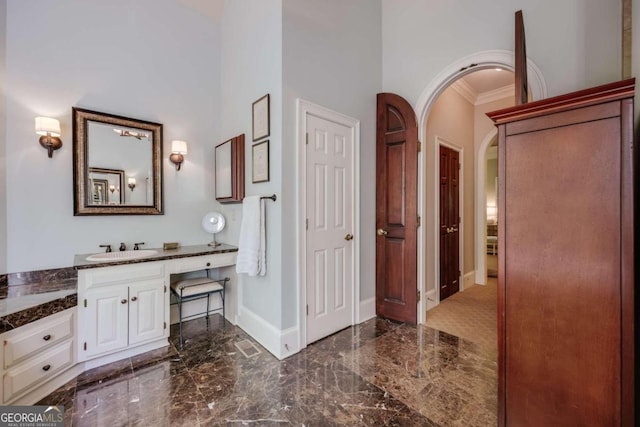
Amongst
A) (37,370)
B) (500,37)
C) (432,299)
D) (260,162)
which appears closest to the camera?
(37,370)

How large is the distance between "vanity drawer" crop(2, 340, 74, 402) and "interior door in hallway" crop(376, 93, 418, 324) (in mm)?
2733

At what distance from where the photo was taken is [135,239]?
2.77 m

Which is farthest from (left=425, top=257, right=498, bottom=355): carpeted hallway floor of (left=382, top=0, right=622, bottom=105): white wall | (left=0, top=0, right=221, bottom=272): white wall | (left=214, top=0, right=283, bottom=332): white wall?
(left=0, top=0, right=221, bottom=272): white wall

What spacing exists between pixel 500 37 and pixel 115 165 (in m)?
3.66

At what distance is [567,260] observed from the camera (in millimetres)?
1164

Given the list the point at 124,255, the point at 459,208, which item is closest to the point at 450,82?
the point at 459,208

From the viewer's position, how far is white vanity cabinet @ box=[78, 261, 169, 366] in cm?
206

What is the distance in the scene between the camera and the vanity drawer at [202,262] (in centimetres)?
252

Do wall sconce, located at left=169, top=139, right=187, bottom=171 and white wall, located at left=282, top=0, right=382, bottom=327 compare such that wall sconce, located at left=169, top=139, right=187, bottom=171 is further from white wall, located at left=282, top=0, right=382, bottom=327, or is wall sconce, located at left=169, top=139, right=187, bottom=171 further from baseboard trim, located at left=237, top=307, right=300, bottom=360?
baseboard trim, located at left=237, top=307, right=300, bottom=360

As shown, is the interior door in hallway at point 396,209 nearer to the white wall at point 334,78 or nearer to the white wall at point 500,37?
the white wall at point 334,78

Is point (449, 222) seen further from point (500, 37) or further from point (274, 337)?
point (274, 337)

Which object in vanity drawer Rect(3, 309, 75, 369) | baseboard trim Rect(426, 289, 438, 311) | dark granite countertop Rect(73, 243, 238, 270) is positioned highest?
dark granite countertop Rect(73, 243, 238, 270)

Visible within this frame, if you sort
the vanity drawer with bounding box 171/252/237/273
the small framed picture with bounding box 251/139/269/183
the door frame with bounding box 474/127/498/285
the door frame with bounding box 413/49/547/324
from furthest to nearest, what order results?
the door frame with bounding box 474/127/498/285 < the vanity drawer with bounding box 171/252/237/273 < the small framed picture with bounding box 251/139/269/183 < the door frame with bounding box 413/49/547/324

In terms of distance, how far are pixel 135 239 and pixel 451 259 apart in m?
4.02
